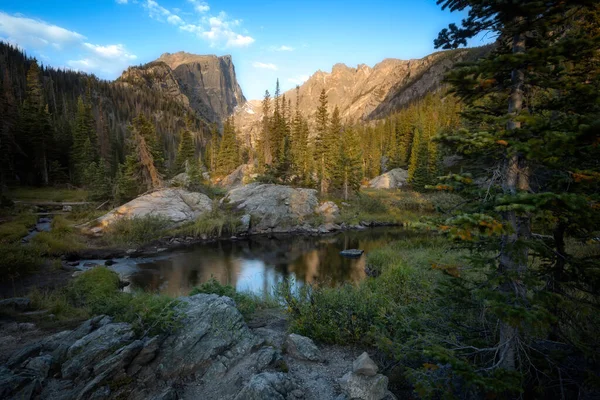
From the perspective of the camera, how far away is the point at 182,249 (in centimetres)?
2700

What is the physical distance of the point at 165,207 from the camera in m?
32.0

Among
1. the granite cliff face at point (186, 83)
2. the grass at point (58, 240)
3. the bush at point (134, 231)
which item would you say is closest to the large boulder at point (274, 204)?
the bush at point (134, 231)

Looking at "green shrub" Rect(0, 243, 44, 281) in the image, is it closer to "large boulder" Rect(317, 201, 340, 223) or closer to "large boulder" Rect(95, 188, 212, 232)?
"large boulder" Rect(95, 188, 212, 232)

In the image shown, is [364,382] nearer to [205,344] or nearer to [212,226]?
[205,344]

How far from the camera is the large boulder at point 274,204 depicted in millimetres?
36719

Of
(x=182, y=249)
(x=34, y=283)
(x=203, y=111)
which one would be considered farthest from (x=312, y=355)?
(x=203, y=111)

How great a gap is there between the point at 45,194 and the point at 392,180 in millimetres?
61346

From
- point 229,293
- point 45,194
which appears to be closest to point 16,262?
point 229,293

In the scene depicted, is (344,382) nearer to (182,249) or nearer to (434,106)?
(182,249)

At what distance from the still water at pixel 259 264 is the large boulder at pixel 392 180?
93.8 ft

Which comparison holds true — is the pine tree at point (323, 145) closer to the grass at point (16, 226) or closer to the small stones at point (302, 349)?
the grass at point (16, 226)

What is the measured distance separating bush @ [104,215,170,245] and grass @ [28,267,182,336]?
13.3 metres

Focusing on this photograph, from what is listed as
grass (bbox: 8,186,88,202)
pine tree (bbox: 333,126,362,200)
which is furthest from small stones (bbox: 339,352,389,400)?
grass (bbox: 8,186,88,202)

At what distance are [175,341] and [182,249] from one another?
73.6ft
